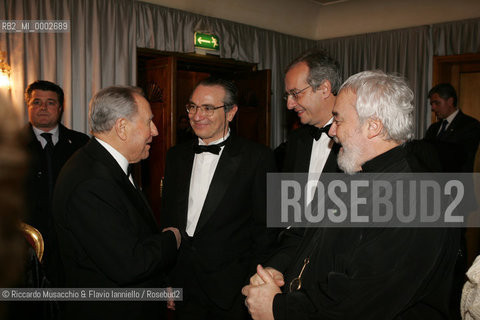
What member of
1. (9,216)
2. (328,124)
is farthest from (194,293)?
(9,216)

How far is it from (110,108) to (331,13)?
6.25 m

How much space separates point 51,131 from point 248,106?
3278 millimetres

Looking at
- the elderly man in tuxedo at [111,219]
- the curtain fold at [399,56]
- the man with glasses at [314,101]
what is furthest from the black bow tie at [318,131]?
the curtain fold at [399,56]

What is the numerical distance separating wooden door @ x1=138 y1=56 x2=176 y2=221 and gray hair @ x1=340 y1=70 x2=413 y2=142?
3.96 metres

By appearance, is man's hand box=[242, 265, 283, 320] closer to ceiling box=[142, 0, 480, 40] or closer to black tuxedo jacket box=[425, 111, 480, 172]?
black tuxedo jacket box=[425, 111, 480, 172]

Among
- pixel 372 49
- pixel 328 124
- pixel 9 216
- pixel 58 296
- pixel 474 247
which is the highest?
pixel 372 49

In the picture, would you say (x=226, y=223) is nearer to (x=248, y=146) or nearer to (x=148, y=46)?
(x=248, y=146)

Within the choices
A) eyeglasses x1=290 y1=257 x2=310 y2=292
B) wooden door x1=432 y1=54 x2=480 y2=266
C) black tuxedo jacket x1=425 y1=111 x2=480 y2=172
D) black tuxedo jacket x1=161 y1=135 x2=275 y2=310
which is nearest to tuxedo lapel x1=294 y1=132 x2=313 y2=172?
black tuxedo jacket x1=161 y1=135 x2=275 y2=310

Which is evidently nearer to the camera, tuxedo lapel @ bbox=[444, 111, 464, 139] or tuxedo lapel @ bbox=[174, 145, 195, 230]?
tuxedo lapel @ bbox=[174, 145, 195, 230]

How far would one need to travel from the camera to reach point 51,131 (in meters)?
3.62

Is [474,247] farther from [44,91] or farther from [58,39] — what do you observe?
[58,39]

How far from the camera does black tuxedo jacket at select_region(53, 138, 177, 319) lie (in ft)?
5.63

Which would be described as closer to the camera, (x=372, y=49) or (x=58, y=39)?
(x=58, y=39)

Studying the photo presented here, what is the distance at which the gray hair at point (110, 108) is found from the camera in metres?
1.95
